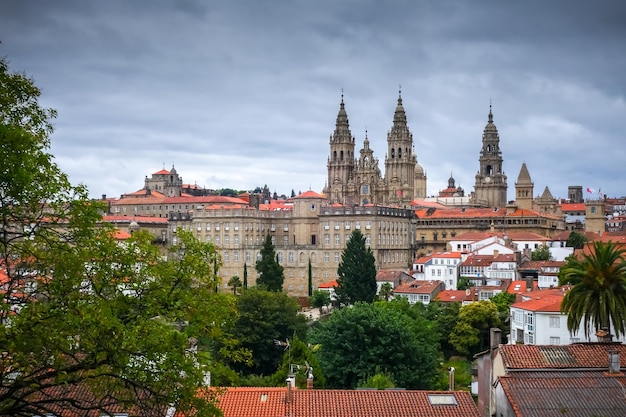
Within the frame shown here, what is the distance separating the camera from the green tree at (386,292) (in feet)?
288

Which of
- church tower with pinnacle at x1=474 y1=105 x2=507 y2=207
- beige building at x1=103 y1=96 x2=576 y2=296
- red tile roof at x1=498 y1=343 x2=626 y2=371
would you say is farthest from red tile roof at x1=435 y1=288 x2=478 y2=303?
church tower with pinnacle at x1=474 y1=105 x2=507 y2=207

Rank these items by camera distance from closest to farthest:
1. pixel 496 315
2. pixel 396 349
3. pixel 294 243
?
Result: pixel 396 349 → pixel 496 315 → pixel 294 243

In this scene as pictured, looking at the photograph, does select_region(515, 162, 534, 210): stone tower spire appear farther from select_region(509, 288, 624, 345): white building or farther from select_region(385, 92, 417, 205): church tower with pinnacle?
select_region(509, 288, 624, 345): white building

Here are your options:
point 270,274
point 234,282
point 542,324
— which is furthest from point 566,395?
point 234,282

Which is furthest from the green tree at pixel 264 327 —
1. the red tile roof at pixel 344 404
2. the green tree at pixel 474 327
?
the red tile roof at pixel 344 404

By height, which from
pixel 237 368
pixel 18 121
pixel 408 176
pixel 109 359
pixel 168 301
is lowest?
pixel 237 368

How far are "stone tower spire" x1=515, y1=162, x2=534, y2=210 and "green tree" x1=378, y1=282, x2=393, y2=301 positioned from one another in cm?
6062

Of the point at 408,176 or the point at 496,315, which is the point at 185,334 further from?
Result: the point at 408,176

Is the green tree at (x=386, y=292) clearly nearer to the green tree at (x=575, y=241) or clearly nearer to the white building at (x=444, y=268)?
the white building at (x=444, y=268)

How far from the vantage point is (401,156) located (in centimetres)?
15425

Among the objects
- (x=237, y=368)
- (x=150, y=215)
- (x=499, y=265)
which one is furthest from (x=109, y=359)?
(x=150, y=215)

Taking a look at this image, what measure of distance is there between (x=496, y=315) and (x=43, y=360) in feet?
185

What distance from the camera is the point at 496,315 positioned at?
6800cm

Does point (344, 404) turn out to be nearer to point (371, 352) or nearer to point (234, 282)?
point (371, 352)
